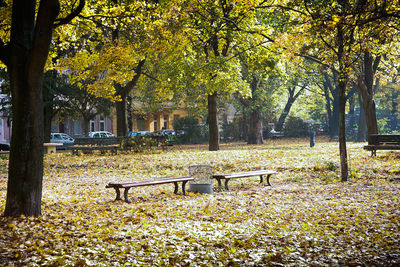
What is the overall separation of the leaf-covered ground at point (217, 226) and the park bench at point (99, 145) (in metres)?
9.45

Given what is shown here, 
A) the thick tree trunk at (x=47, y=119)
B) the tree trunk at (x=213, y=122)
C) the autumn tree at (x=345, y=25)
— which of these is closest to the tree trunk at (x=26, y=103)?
the autumn tree at (x=345, y=25)

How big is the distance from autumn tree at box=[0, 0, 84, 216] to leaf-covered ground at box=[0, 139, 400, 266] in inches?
18.9

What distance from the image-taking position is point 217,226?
753 centimetres

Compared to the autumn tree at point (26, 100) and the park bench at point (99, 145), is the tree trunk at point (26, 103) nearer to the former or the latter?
the autumn tree at point (26, 100)

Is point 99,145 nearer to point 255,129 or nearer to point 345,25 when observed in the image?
point 345,25

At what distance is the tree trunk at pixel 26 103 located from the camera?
7.61 metres

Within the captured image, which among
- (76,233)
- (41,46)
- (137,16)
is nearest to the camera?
(76,233)

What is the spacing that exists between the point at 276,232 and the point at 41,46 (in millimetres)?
4861

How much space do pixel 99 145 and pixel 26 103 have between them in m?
17.2

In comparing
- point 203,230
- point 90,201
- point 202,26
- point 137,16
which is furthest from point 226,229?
point 202,26

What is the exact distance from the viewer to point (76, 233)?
693 centimetres

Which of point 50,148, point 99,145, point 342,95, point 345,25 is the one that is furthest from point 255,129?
point 345,25

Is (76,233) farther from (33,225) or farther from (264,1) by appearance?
(264,1)

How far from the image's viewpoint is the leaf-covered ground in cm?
579
